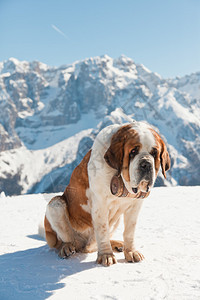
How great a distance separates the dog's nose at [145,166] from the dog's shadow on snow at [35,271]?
1.38 meters

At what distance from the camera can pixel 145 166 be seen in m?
2.48

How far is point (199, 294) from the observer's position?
2293mm

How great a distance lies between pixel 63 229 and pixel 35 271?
0.67 meters

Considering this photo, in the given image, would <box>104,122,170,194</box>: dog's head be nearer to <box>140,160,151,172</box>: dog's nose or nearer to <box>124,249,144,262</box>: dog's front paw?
<box>140,160,151,172</box>: dog's nose

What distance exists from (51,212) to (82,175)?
675mm

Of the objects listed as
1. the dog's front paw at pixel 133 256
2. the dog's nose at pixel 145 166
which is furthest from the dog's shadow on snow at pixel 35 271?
the dog's nose at pixel 145 166

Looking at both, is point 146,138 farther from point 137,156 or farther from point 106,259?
point 106,259

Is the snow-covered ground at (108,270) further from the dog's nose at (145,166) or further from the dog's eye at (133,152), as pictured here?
the dog's eye at (133,152)

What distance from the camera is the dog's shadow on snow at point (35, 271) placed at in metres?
2.43

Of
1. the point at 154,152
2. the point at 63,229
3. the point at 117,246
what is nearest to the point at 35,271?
the point at 63,229

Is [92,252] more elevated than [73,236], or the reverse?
[73,236]

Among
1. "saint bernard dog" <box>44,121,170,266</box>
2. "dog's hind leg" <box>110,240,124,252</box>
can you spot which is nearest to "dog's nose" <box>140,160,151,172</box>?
"saint bernard dog" <box>44,121,170,266</box>

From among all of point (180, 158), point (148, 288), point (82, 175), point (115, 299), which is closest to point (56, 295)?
point (115, 299)

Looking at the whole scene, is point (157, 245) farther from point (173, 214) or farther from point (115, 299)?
point (173, 214)
